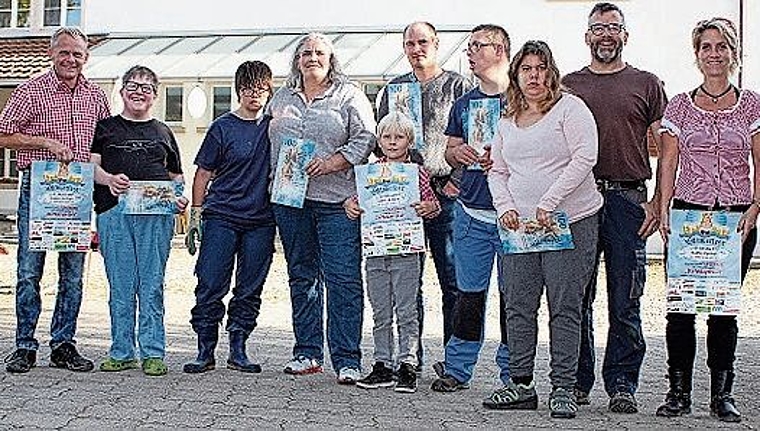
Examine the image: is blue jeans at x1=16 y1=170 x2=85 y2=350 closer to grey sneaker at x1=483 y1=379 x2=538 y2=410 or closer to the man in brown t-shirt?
grey sneaker at x1=483 y1=379 x2=538 y2=410

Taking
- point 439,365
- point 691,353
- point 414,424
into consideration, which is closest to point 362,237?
point 439,365

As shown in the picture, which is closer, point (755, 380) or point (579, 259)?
point (579, 259)

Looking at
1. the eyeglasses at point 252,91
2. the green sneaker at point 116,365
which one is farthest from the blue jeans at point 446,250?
the green sneaker at point 116,365

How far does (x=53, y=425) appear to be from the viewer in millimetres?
5219

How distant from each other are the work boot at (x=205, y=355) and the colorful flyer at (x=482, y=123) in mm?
1855

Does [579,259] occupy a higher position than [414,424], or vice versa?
[579,259]

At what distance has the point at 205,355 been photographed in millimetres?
6883

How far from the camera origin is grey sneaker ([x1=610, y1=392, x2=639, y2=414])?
5.79 m

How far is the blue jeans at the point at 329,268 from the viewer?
21.5 feet

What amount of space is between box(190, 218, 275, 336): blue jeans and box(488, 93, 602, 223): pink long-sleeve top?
1635mm

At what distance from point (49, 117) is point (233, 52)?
17.6 m

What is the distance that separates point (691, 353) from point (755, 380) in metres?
1.67

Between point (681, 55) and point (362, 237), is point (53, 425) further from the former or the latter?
point (681, 55)

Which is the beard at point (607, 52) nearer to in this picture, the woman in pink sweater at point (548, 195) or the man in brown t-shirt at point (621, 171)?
the man in brown t-shirt at point (621, 171)
